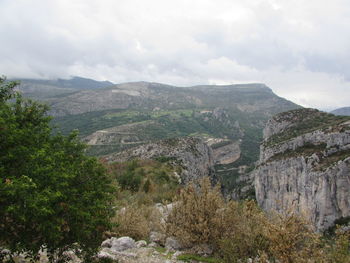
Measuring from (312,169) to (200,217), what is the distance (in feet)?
209

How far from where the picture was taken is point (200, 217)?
11.0 meters

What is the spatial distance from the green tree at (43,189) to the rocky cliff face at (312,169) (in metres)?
41.5

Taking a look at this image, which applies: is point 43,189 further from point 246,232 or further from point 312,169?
point 312,169

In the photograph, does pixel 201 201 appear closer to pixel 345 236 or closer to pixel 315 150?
pixel 345 236

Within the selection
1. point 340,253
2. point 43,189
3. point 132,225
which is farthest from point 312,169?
point 43,189

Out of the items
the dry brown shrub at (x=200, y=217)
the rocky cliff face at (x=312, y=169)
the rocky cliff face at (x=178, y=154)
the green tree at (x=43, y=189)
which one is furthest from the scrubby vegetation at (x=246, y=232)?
the rocky cliff face at (x=178, y=154)

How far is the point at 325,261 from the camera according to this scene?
6.81 metres

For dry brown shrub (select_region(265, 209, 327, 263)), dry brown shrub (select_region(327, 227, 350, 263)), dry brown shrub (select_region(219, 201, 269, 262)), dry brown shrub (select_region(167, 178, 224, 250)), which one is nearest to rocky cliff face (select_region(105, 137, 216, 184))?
dry brown shrub (select_region(167, 178, 224, 250))

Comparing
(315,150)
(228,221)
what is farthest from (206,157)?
(228,221)

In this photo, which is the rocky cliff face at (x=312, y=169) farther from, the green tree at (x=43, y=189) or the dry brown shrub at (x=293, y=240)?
the green tree at (x=43, y=189)

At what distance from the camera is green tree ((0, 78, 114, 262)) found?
6.83 metres

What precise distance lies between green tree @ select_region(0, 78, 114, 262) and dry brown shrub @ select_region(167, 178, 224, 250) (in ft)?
10.1

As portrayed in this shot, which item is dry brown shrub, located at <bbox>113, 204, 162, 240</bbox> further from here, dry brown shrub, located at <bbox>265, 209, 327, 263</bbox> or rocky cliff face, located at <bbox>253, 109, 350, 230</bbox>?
rocky cliff face, located at <bbox>253, 109, 350, 230</bbox>

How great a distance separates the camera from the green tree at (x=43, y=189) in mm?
6828
